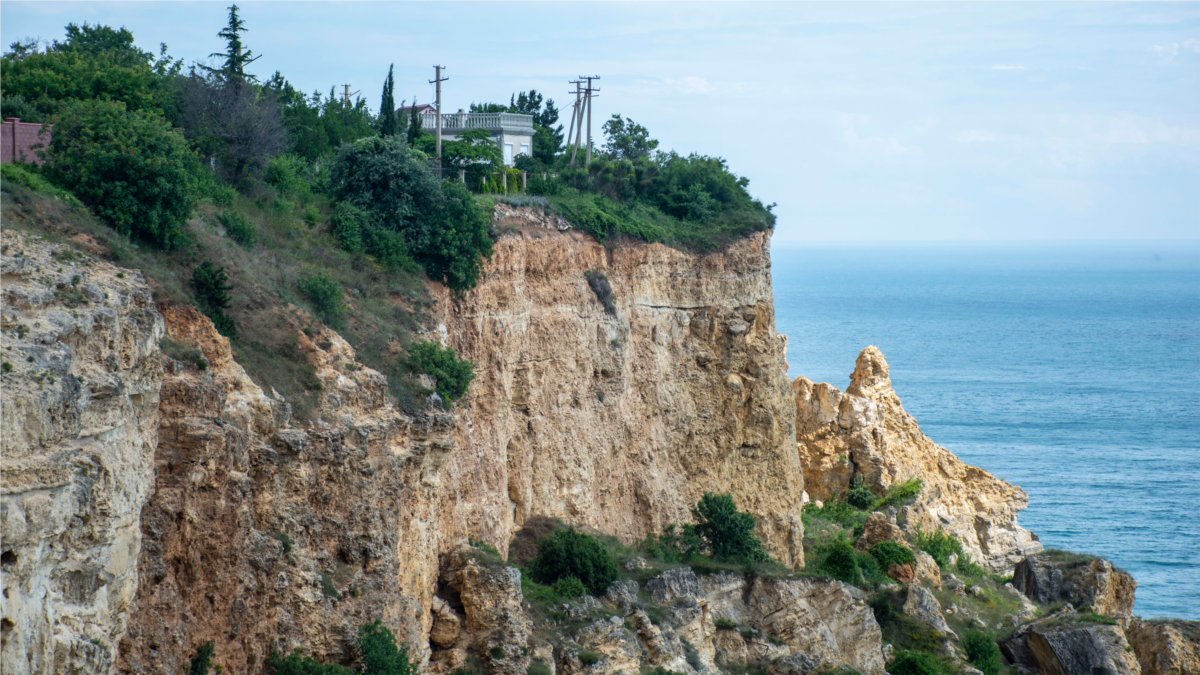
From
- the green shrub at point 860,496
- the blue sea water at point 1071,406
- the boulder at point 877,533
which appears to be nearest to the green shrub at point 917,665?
the boulder at point 877,533

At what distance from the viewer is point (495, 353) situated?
3475 cm

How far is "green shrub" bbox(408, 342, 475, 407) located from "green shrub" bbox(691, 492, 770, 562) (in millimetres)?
15374

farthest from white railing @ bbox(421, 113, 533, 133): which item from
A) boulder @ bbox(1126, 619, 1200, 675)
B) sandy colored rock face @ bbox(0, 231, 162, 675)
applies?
boulder @ bbox(1126, 619, 1200, 675)

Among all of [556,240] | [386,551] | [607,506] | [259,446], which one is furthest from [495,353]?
[259,446]

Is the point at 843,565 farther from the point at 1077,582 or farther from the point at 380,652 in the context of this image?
the point at 380,652

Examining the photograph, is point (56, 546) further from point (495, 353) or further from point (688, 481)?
point (688, 481)

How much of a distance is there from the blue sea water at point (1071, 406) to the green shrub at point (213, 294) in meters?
54.1

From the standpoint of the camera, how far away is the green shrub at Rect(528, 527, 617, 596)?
106ft

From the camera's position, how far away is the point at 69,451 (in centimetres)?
1419

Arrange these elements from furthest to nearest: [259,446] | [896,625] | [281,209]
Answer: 1. [896,625]
2. [281,209]
3. [259,446]

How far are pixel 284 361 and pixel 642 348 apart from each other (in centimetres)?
2244

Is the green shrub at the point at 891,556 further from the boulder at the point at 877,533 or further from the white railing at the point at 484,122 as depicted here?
the white railing at the point at 484,122

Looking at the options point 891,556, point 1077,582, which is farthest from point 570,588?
point 1077,582

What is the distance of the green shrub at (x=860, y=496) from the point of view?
192 ft
